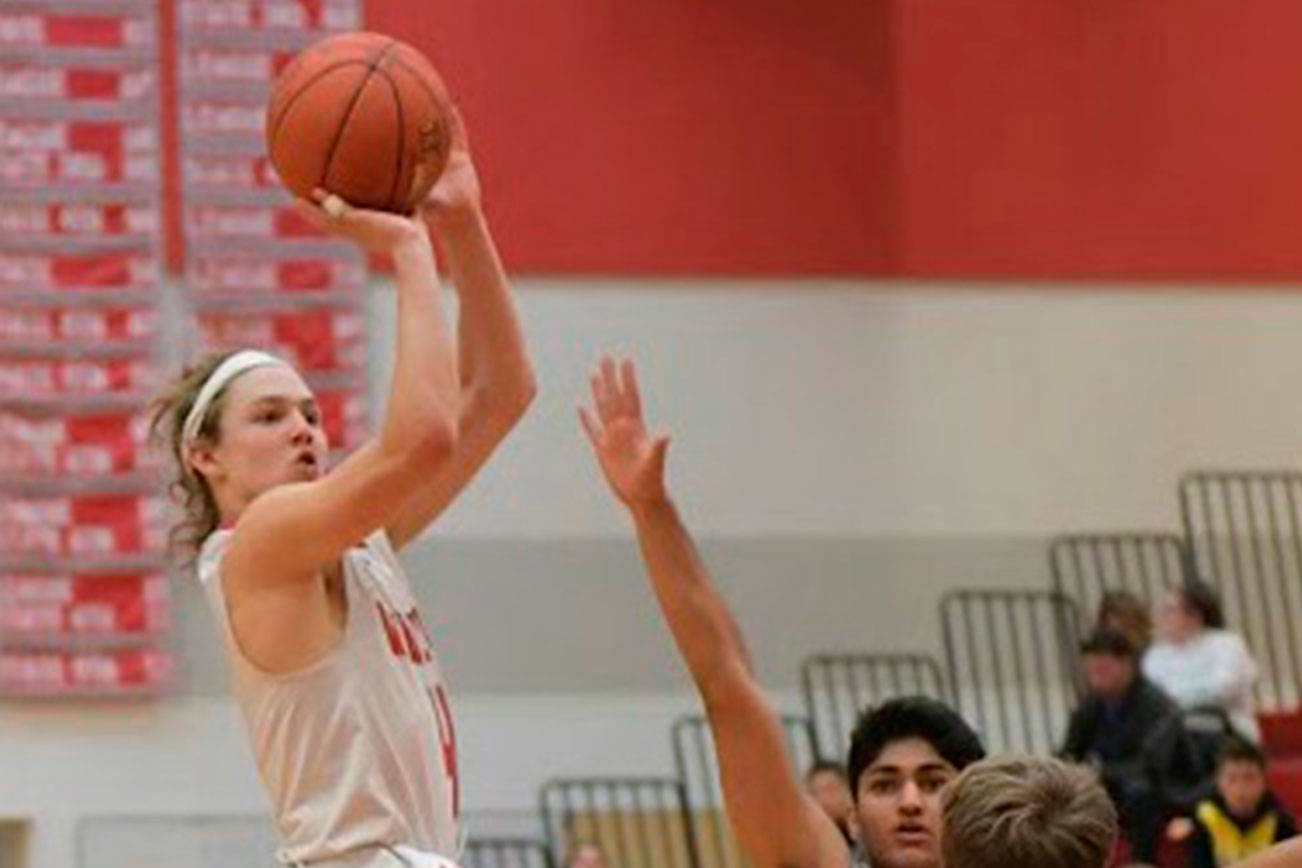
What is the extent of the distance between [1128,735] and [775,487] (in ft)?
6.52

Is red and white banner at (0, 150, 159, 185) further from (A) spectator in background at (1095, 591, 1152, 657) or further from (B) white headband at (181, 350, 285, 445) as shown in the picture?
(B) white headband at (181, 350, 285, 445)

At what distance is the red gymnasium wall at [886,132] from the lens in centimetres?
1550

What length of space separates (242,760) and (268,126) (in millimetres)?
8939

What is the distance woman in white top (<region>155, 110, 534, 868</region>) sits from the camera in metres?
5.42

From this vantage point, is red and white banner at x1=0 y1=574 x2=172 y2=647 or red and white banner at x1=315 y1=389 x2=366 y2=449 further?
red and white banner at x1=315 y1=389 x2=366 y2=449

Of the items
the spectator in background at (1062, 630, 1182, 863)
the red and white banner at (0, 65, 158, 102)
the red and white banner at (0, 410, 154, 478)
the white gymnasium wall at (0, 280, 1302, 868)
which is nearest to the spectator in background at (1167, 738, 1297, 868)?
the spectator in background at (1062, 630, 1182, 863)

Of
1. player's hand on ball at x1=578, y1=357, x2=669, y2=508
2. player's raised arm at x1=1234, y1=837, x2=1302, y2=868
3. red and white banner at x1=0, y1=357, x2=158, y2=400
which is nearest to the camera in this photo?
player's raised arm at x1=1234, y1=837, x2=1302, y2=868

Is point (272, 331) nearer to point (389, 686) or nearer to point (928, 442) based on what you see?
point (928, 442)

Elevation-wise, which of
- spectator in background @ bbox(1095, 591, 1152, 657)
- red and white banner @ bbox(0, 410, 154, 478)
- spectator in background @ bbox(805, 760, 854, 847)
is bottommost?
spectator in background @ bbox(805, 760, 854, 847)

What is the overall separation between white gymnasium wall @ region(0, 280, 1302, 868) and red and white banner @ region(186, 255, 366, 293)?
0.31 metres

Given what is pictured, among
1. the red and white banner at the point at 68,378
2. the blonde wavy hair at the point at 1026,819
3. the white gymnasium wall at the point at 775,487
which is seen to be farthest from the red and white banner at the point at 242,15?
the blonde wavy hair at the point at 1026,819

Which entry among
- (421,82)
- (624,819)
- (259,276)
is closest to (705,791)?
(624,819)

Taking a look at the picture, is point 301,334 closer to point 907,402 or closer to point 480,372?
point 907,402

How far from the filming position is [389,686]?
5594 millimetres
